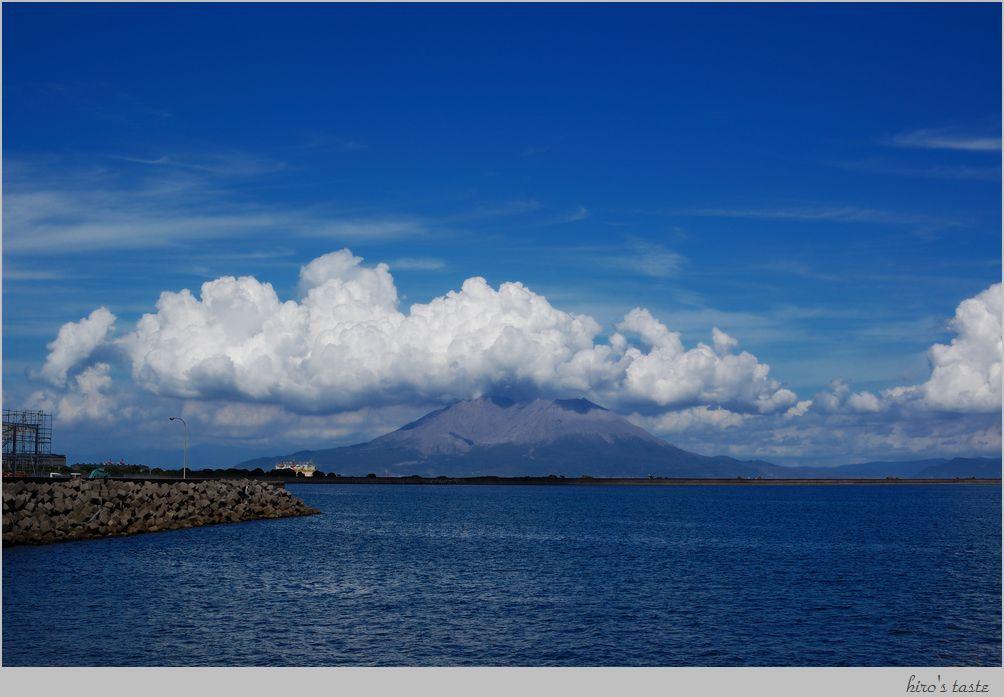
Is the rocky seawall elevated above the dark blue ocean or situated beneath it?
elevated above

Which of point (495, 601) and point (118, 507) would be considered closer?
point (495, 601)

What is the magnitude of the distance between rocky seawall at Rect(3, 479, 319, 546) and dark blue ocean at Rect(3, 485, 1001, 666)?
12.0 ft

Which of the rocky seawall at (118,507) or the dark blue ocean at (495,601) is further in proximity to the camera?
the rocky seawall at (118,507)

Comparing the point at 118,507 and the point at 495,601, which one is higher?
the point at 118,507

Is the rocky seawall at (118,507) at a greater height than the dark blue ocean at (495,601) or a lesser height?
greater

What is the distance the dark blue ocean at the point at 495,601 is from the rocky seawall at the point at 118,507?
3645 millimetres

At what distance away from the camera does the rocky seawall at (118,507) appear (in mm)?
69125

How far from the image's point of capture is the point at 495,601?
4656 cm

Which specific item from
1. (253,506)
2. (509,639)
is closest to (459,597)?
(509,639)

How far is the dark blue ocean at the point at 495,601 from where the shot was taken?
115 ft

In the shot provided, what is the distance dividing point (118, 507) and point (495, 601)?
155 feet

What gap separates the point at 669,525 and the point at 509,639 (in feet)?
233

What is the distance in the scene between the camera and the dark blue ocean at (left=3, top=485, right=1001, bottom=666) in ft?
115

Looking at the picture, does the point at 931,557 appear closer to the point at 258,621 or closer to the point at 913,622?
the point at 913,622
